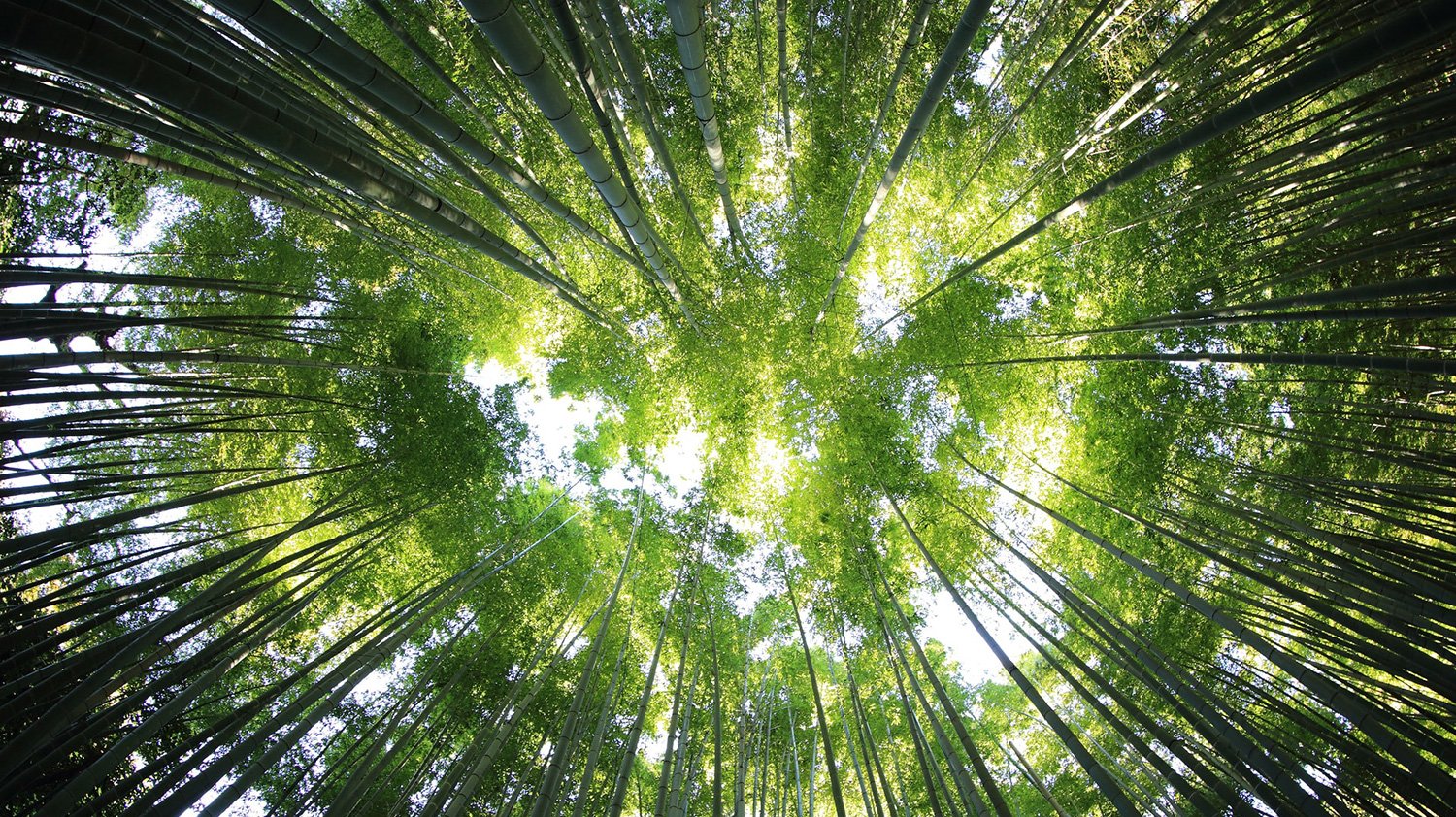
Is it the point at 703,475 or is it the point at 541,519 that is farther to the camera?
the point at 703,475

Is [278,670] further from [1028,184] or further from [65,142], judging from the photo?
[1028,184]

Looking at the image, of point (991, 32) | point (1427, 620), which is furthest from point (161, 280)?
point (991, 32)

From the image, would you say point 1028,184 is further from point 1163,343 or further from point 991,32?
point 1163,343

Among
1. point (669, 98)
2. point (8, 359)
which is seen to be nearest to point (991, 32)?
point (669, 98)

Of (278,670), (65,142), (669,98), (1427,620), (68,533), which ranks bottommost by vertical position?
(1427,620)

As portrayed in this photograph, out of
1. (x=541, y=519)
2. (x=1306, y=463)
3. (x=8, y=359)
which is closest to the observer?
(x=8, y=359)

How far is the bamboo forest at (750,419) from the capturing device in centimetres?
353

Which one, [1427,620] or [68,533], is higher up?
[68,533]

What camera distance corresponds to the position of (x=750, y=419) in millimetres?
8266

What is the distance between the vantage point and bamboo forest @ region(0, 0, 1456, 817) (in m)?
3.53

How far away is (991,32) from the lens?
267 inches

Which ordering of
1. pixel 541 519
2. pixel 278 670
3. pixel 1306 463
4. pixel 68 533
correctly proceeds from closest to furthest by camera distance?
pixel 68 533
pixel 1306 463
pixel 278 670
pixel 541 519

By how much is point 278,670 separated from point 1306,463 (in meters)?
10.7

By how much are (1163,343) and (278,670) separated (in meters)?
10.6
